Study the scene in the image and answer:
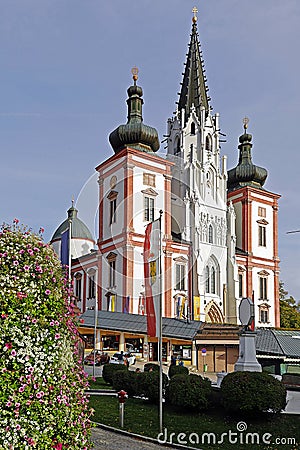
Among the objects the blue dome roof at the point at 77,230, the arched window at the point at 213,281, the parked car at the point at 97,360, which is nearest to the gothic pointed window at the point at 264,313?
the arched window at the point at 213,281

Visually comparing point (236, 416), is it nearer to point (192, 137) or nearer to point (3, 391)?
A: point (3, 391)

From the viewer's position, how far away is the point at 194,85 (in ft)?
204

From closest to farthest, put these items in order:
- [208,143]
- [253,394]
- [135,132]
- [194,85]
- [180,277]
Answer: [253,394], [180,277], [135,132], [208,143], [194,85]

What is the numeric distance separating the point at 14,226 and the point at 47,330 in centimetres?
135

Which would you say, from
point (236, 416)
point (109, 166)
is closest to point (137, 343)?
point (109, 166)

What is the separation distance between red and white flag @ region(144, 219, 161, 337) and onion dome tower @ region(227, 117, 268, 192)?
47998mm

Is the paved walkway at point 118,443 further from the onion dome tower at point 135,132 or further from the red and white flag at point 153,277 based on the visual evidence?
the onion dome tower at point 135,132

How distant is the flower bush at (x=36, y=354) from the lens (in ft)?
21.2

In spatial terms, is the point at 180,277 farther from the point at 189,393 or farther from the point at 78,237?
the point at 189,393

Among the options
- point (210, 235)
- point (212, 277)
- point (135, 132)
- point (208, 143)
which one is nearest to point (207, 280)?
point (212, 277)

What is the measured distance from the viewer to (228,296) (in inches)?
2263

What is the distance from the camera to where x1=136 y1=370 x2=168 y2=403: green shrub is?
744 inches

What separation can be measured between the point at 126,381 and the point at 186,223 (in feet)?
113

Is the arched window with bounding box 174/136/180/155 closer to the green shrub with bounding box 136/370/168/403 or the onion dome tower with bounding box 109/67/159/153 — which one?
the onion dome tower with bounding box 109/67/159/153
